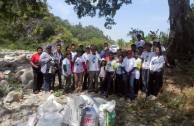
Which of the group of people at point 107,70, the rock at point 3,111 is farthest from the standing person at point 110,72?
the rock at point 3,111

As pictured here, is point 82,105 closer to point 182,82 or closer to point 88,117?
point 88,117

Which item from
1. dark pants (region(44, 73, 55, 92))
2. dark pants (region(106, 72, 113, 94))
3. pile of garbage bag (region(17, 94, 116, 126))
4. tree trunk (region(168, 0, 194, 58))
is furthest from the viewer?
tree trunk (region(168, 0, 194, 58))

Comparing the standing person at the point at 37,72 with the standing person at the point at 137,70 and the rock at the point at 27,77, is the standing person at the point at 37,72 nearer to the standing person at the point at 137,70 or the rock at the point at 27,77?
the rock at the point at 27,77

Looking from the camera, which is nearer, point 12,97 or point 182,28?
point 12,97

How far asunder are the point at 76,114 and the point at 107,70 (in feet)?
8.27

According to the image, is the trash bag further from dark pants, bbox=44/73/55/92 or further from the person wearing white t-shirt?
dark pants, bbox=44/73/55/92

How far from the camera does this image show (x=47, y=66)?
973 centimetres

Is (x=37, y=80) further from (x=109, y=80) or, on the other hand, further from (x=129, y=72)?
(x=129, y=72)

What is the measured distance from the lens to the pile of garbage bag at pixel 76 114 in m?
7.10

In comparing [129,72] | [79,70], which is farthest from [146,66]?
[79,70]

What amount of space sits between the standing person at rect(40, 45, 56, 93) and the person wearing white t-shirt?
1993 mm

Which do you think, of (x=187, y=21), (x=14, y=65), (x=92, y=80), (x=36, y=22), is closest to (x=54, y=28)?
(x=36, y=22)

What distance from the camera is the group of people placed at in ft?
30.3

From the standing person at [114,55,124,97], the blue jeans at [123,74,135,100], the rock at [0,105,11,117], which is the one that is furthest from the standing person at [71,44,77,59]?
the rock at [0,105,11,117]
